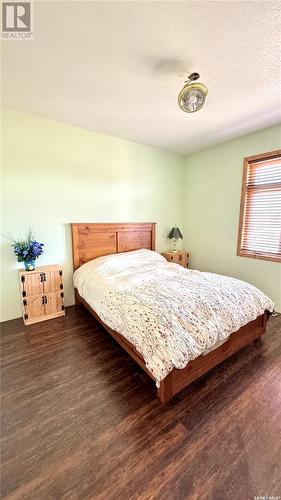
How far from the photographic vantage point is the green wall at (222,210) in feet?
9.62

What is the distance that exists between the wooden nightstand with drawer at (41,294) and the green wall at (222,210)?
106 inches

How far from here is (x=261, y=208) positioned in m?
2.98

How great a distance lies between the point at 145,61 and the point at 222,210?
250 centimetres

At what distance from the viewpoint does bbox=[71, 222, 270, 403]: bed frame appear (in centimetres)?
152

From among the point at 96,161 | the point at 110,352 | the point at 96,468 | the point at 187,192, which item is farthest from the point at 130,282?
Answer: the point at 187,192

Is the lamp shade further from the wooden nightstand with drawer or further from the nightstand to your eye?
the wooden nightstand with drawer

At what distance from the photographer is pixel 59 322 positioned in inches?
103

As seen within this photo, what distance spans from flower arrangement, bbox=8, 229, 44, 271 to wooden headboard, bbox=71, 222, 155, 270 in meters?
0.56

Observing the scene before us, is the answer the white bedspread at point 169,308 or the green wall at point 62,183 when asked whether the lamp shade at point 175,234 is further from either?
the white bedspread at point 169,308

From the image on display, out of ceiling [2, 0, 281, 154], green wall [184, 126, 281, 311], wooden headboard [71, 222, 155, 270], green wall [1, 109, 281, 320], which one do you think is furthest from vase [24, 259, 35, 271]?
green wall [184, 126, 281, 311]

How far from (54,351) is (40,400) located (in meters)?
0.58

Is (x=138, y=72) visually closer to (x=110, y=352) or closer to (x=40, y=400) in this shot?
(x=110, y=352)

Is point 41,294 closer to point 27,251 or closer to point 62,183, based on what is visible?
point 27,251

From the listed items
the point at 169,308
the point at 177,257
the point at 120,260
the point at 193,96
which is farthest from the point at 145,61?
the point at 177,257
